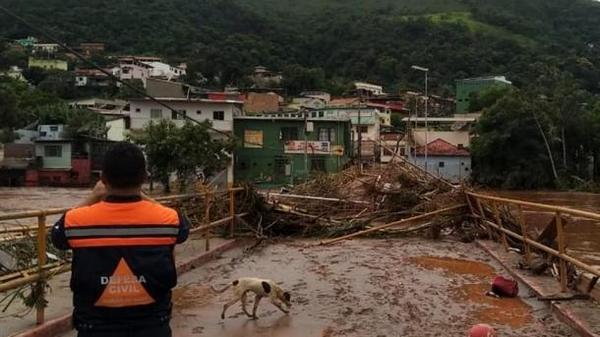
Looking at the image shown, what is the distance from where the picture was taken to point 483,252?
46.0 ft

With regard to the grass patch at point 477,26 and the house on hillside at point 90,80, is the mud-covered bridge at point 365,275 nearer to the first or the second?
the house on hillside at point 90,80

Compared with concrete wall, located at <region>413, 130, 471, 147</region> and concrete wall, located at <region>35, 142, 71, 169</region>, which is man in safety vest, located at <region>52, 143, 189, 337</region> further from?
concrete wall, located at <region>413, 130, 471, 147</region>

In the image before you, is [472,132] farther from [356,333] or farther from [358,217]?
[356,333]

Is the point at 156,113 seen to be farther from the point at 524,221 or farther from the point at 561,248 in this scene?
the point at 561,248

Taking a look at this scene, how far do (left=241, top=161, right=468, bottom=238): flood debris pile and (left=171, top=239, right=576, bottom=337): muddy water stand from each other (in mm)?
2745

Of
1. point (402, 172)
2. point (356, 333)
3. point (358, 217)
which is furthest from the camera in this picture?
point (402, 172)

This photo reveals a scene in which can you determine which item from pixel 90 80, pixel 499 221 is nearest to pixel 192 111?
pixel 499 221

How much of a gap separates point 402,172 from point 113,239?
16691mm

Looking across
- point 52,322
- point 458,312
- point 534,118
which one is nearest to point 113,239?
point 52,322

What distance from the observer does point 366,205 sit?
18.3 meters

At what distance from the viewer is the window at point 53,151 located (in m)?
59.7

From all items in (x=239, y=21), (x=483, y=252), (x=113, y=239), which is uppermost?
(x=239, y=21)

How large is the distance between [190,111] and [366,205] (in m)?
41.7

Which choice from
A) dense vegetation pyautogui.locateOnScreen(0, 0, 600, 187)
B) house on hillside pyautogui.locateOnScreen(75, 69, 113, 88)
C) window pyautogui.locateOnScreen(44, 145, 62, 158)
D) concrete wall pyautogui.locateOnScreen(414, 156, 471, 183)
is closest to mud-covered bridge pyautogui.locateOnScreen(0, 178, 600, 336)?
window pyautogui.locateOnScreen(44, 145, 62, 158)
